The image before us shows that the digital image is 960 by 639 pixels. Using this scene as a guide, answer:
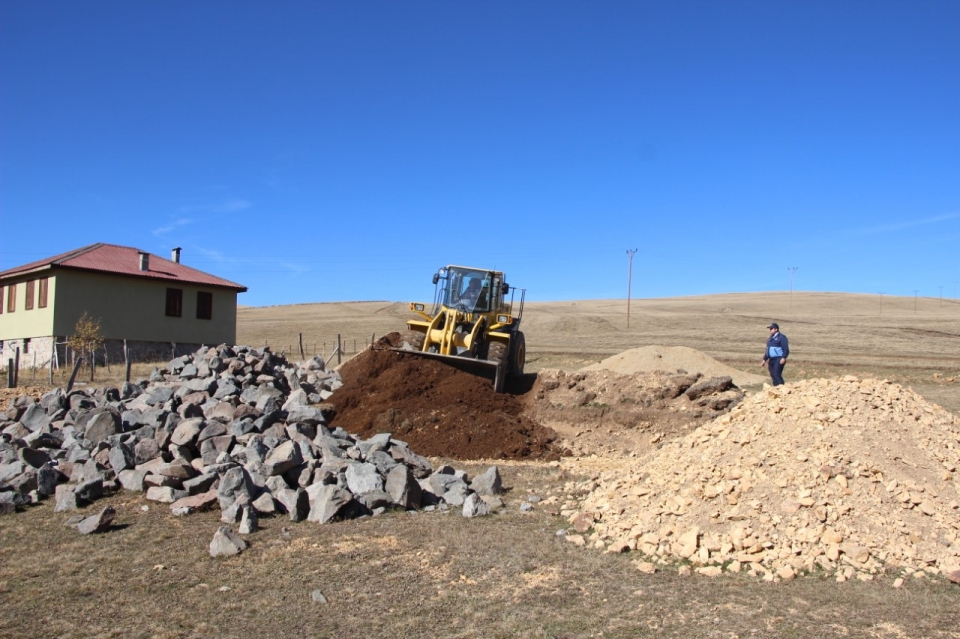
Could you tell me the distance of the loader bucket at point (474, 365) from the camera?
1560cm

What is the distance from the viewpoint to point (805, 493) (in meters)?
6.90

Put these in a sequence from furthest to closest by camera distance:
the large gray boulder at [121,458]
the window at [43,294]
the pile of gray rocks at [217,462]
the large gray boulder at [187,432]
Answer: the window at [43,294], the large gray boulder at [187,432], the large gray boulder at [121,458], the pile of gray rocks at [217,462]

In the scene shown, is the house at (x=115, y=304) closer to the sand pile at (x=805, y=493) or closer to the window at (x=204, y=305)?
the window at (x=204, y=305)

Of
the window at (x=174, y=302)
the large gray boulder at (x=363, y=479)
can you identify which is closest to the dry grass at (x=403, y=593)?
the large gray boulder at (x=363, y=479)

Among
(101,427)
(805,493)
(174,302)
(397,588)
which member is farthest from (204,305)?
(805,493)

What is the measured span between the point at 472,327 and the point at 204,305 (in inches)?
683

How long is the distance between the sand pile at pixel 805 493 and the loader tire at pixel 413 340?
912cm

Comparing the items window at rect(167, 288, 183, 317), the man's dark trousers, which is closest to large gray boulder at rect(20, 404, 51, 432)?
the man's dark trousers

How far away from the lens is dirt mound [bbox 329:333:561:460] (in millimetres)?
12297

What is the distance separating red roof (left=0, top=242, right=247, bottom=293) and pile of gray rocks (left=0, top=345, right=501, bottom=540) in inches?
622

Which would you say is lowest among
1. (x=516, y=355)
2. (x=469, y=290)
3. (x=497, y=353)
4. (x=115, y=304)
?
(x=516, y=355)

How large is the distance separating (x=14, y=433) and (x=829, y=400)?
11.2m

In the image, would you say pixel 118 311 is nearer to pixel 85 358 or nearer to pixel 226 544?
pixel 85 358

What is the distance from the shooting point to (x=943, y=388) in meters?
19.6
